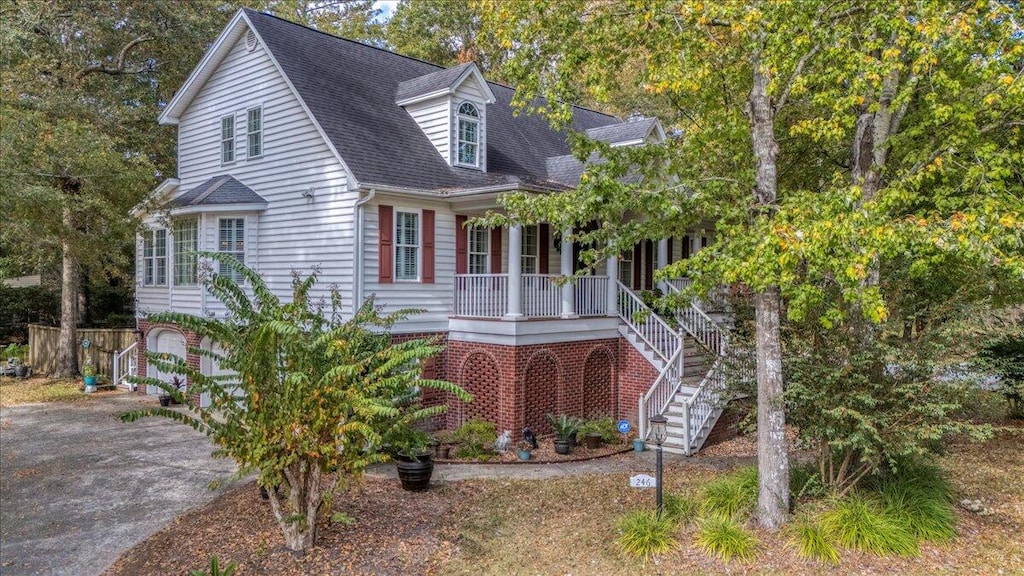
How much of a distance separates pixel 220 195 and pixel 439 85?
5.20m

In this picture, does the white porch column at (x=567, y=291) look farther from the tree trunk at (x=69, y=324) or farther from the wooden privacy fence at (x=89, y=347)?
the tree trunk at (x=69, y=324)

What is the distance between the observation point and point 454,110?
14.0 m

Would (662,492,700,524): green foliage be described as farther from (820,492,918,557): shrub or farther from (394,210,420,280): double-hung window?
(394,210,420,280): double-hung window

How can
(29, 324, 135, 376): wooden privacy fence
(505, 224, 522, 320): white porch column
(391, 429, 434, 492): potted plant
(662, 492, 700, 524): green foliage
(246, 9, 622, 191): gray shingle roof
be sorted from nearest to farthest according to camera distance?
(662, 492, 700, 524): green foliage
(391, 429, 434, 492): potted plant
(505, 224, 522, 320): white porch column
(246, 9, 622, 191): gray shingle roof
(29, 324, 135, 376): wooden privacy fence

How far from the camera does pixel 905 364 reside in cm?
668

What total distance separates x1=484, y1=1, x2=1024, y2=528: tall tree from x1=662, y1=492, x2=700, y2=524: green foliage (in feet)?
2.52

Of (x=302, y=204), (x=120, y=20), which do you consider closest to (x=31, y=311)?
(x=120, y=20)

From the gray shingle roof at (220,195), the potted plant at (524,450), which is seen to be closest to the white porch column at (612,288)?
the potted plant at (524,450)

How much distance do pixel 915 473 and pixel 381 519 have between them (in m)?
6.48

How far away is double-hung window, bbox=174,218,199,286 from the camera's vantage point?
14281 mm

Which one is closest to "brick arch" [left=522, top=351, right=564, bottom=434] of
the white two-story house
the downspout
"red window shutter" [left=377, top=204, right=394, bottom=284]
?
the white two-story house

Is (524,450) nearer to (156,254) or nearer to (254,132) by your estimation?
(254,132)

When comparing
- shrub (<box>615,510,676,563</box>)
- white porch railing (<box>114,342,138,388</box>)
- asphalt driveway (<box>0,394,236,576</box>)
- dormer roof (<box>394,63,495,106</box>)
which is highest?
dormer roof (<box>394,63,495,106</box>)

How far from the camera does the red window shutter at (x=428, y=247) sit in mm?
12891
